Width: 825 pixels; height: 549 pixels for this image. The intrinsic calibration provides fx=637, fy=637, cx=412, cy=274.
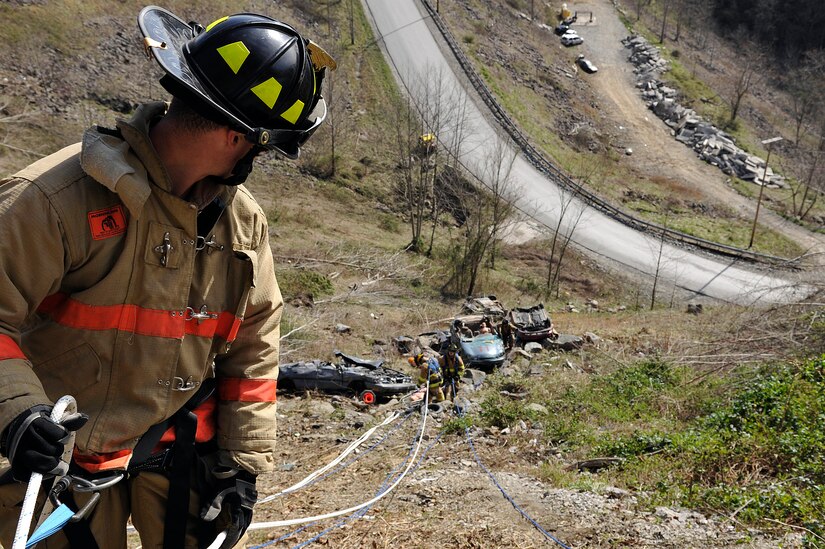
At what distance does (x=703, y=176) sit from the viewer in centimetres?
3173

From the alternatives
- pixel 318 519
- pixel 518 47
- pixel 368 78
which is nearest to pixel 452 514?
pixel 318 519

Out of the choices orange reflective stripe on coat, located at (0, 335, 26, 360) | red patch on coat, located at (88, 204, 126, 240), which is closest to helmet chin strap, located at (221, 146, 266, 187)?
red patch on coat, located at (88, 204, 126, 240)

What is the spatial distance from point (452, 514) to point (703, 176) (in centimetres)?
3079

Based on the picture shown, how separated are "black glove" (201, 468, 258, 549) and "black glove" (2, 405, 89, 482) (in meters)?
0.86

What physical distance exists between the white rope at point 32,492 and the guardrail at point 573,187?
2639 cm

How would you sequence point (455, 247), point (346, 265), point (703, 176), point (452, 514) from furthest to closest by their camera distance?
point (703, 176) < point (455, 247) < point (346, 265) < point (452, 514)

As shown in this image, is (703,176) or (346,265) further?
(703,176)

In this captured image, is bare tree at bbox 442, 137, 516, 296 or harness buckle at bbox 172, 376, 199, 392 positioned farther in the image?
bare tree at bbox 442, 137, 516, 296

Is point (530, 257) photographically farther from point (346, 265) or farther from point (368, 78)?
point (368, 78)

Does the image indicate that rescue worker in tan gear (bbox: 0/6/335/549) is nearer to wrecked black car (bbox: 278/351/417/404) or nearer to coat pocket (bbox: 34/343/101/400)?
coat pocket (bbox: 34/343/101/400)

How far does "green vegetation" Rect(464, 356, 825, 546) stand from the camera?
554cm

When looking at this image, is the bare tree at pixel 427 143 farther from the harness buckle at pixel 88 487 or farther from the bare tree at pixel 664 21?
the harness buckle at pixel 88 487

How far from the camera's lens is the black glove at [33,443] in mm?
1721

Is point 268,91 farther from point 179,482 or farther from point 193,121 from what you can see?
point 179,482
